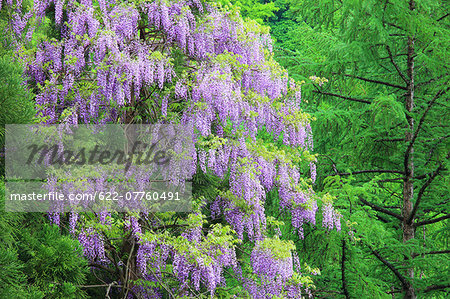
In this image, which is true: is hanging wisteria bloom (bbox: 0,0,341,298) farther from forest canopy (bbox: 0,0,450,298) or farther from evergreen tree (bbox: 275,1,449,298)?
evergreen tree (bbox: 275,1,449,298)

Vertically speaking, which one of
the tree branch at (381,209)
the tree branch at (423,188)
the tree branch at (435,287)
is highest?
the tree branch at (423,188)

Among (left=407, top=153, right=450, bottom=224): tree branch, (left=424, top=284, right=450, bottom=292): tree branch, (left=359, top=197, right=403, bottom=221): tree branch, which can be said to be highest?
(left=407, top=153, right=450, bottom=224): tree branch

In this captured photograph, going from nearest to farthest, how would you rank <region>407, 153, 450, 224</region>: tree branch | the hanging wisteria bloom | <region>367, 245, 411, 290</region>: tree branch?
the hanging wisteria bloom
<region>407, 153, 450, 224</region>: tree branch
<region>367, 245, 411, 290</region>: tree branch

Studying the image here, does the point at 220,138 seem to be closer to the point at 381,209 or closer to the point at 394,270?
the point at 394,270

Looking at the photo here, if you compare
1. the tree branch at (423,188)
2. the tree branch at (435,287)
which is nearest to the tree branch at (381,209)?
the tree branch at (423,188)

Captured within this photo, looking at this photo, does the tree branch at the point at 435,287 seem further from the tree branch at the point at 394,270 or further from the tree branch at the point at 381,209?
the tree branch at the point at 381,209

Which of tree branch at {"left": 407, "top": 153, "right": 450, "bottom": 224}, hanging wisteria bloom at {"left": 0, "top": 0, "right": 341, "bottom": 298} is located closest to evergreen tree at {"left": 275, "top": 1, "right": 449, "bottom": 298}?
tree branch at {"left": 407, "top": 153, "right": 450, "bottom": 224}

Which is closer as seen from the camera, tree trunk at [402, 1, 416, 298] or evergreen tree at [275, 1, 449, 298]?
evergreen tree at [275, 1, 449, 298]

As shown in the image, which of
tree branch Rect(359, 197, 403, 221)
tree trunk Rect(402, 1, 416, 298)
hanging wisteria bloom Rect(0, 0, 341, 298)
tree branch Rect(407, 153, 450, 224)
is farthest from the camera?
tree branch Rect(359, 197, 403, 221)

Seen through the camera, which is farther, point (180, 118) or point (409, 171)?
point (409, 171)

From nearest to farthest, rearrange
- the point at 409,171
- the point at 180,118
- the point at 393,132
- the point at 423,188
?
the point at 180,118 → the point at 423,188 → the point at 409,171 → the point at 393,132

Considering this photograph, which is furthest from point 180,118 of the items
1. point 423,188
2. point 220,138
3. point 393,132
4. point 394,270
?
point 394,270

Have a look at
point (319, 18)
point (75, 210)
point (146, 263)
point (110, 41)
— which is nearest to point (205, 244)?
point (146, 263)

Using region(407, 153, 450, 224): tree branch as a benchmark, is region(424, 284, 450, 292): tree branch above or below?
below
